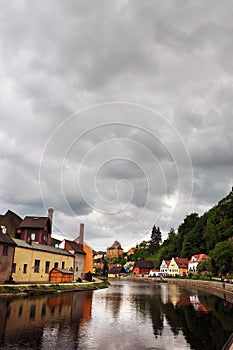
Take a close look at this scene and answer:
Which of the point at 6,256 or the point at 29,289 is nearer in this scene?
the point at 29,289

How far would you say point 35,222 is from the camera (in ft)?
206

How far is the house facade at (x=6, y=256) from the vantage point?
40.2 metres

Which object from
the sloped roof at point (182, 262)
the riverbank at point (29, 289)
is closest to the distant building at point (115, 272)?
the sloped roof at point (182, 262)

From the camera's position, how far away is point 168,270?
13350cm

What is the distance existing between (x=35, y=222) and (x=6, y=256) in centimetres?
2187

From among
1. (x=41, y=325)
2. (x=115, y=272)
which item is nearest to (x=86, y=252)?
(x=41, y=325)

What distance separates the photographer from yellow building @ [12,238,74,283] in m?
44.1

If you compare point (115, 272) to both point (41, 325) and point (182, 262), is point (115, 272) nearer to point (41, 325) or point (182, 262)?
point (182, 262)

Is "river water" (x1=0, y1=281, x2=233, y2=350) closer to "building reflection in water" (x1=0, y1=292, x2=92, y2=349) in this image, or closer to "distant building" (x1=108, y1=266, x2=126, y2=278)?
"building reflection in water" (x1=0, y1=292, x2=92, y2=349)

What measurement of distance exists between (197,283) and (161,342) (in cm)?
6694

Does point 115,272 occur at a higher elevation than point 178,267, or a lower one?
lower

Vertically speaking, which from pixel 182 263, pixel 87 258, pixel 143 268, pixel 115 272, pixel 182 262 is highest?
pixel 182 262

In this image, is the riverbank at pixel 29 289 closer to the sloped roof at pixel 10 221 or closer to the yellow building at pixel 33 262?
the yellow building at pixel 33 262

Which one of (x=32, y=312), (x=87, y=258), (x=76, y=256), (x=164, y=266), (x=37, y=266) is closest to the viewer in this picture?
(x=32, y=312)
